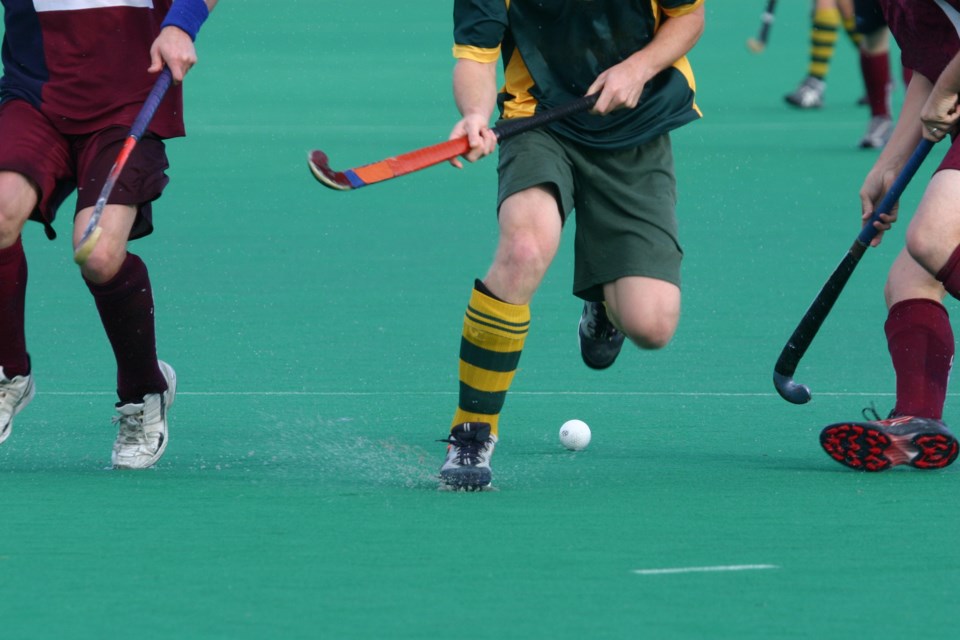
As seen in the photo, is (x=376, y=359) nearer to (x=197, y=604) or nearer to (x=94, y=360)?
(x=94, y=360)

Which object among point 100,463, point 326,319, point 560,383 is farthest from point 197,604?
point 326,319

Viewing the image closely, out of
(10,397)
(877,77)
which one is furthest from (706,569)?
(877,77)

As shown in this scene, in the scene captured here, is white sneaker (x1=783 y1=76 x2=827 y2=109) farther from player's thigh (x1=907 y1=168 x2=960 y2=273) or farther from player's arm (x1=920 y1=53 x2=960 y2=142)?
player's thigh (x1=907 y1=168 x2=960 y2=273)

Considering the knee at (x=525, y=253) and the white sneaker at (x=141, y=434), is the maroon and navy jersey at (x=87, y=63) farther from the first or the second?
the knee at (x=525, y=253)

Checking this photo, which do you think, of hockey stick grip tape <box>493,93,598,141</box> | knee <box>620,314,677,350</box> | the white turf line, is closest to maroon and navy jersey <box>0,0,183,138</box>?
hockey stick grip tape <box>493,93,598,141</box>

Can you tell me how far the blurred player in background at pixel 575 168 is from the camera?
14.8 feet

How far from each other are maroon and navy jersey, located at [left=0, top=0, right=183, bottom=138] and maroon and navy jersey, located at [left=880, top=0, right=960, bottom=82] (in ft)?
5.89

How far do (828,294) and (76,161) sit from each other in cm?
194

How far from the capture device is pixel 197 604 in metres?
3.42

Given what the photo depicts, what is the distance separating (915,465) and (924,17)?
1.08 meters

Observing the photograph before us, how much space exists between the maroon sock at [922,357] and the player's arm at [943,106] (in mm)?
453

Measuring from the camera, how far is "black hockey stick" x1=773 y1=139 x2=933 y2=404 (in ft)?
15.8

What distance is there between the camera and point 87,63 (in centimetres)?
485

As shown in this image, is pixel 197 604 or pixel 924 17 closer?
pixel 197 604
